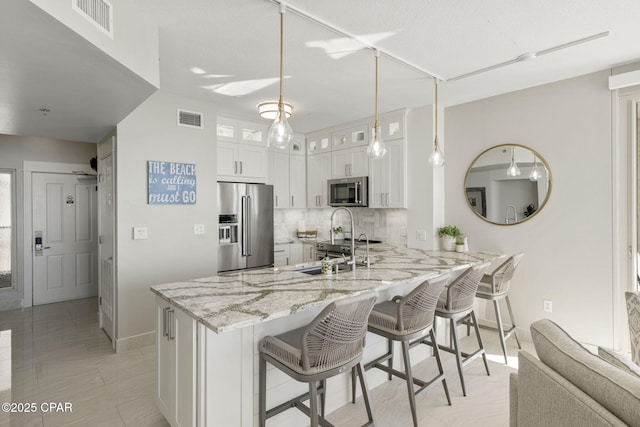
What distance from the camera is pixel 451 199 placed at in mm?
4352

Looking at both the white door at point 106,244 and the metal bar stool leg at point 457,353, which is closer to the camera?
the metal bar stool leg at point 457,353

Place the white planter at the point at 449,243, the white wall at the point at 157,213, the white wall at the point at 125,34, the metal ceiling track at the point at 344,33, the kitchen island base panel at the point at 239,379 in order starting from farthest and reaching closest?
the white planter at the point at 449,243
the white wall at the point at 157,213
the metal ceiling track at the point at 344,33
the kitchen island base panel at the point at 239,379
the white wall at the point at 125,34

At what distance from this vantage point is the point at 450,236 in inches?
162

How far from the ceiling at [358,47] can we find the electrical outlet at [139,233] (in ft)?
3.64

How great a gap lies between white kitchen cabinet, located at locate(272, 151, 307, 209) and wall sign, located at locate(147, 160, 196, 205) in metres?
1.66

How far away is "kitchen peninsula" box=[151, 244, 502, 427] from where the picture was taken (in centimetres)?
172

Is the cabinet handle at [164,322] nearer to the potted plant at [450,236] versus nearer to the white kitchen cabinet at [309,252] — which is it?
the potted plant at [450,236]

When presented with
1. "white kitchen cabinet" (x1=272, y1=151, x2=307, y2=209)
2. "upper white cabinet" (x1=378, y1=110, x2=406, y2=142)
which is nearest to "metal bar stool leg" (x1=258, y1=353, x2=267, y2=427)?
"upper white cabinet" (x1=378, y1=110, x2=406, y2=142)

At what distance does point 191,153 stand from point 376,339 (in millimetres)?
2825

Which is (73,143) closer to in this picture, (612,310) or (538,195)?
(538,195)

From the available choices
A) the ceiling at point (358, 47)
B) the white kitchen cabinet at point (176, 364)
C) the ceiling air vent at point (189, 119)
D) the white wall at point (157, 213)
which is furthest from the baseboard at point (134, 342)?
the ceiling air vent at point (189, 119)

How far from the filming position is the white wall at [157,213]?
3.43 metres

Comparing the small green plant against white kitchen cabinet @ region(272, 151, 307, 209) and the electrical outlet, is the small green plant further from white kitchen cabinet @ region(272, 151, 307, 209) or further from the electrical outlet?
the electrical outlet

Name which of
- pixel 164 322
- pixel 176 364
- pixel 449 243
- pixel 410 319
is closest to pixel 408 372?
pixel 410 319
